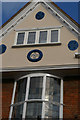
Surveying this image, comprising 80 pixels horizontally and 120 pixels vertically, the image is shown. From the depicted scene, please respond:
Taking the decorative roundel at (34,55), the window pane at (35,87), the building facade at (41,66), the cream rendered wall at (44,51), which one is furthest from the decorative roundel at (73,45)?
the window pane at (35,87)

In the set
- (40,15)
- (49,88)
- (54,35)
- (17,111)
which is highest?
(40,15)

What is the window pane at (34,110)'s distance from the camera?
423 inches

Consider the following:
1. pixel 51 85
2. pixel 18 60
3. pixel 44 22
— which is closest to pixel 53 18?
pixel 44 22

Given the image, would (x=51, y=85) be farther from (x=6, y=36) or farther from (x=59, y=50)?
(x=6, y=36)

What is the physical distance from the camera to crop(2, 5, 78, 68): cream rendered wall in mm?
12203

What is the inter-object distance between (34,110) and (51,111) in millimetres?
818

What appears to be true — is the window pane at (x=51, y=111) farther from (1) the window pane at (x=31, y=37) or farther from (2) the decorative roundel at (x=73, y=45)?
(1) the window pane at (x=31, y=37)

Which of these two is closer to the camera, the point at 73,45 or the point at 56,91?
the point at 56,91

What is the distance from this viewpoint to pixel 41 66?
12.1 metres

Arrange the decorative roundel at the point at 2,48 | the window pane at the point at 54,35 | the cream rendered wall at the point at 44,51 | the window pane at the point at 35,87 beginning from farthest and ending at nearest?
the decorative roundel at the point at 2,48 → the window pane at the point at 54,35 → the cream rendered wall at the point at 44,51 → the window pane at the point at 35,87

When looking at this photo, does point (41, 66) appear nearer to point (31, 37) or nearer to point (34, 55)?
point (34, 55)

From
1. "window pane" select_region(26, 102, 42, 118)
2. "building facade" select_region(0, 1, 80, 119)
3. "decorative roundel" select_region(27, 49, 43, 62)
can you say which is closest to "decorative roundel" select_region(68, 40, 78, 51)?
"building facade" select_region(0, 1, 80, 119)

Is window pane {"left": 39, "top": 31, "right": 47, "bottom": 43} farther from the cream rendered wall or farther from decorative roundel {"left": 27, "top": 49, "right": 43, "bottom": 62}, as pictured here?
decorative roundel {"left": 27, "top": 49, "right": 43, "bottom": 62}

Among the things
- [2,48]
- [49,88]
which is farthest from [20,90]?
[2,48]
